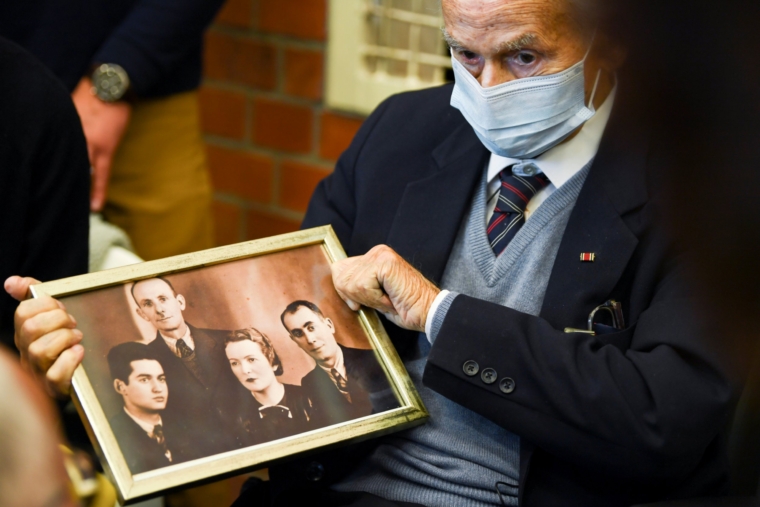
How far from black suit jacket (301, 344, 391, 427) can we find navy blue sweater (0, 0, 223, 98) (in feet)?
3.59

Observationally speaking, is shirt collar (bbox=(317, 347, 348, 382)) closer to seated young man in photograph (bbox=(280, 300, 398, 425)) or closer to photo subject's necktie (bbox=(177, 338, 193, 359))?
seated young man in photograph (bbox=(280, 300, 398, 425))

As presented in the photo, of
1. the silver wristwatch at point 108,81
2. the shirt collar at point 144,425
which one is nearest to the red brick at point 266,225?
the silver wristwatch at point 108,81

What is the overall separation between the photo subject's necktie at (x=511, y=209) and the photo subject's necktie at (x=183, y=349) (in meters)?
0.51

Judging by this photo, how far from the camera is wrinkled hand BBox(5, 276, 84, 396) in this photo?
1.13 meters

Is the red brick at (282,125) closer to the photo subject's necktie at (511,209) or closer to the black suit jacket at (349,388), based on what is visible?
the photo subject's necktie at (511,209)

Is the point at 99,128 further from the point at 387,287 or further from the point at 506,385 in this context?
the point at 506,385

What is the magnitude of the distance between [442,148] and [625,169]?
33 centimetres

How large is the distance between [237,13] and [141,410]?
5.83 ft

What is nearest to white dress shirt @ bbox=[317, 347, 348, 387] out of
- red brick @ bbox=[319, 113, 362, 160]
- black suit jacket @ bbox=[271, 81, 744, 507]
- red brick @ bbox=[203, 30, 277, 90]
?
black suit jacket @ bbox=[271, 81, 744, 507]

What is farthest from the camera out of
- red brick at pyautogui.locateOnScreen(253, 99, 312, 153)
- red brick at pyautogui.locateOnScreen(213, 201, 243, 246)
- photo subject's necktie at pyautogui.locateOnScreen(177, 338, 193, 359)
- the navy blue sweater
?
red brick at pyautogui.locateOnScreen(213, 201, 243, 246)

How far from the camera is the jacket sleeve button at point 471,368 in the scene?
121cm

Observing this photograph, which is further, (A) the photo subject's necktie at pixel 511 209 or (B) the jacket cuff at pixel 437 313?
(A) the photo subject's necktie at pixel 511 209

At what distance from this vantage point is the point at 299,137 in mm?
2613

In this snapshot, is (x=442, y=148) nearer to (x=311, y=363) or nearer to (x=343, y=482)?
(x=311, y=363)
